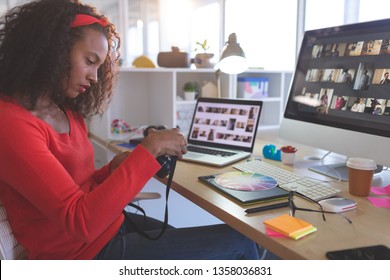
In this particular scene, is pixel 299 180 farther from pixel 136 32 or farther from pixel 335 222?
pixel 136 32

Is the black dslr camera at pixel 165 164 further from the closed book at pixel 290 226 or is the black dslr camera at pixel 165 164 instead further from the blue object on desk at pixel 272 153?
the blue object on desk at pixel 272 153

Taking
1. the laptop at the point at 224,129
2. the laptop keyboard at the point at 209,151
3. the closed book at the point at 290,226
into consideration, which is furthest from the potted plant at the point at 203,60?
the closed book at the point at 290,226

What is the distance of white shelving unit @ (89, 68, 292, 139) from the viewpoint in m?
1.93

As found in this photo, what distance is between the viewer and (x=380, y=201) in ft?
3.03

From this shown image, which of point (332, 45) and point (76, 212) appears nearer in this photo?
point (76, 212)

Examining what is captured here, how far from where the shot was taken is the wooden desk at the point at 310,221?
68 centimetres

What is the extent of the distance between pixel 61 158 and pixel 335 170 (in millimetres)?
869

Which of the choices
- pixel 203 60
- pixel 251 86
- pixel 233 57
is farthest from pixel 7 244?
pixel 251 86

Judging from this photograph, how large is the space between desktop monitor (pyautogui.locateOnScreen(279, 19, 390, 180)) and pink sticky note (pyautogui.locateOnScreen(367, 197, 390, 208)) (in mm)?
118

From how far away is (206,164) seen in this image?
127 centimetres

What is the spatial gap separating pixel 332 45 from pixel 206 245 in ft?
2.71

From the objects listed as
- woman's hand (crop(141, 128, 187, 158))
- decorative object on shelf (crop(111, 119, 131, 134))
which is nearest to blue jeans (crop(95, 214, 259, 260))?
woman's hand (crop(141, 128, 187, 158))
